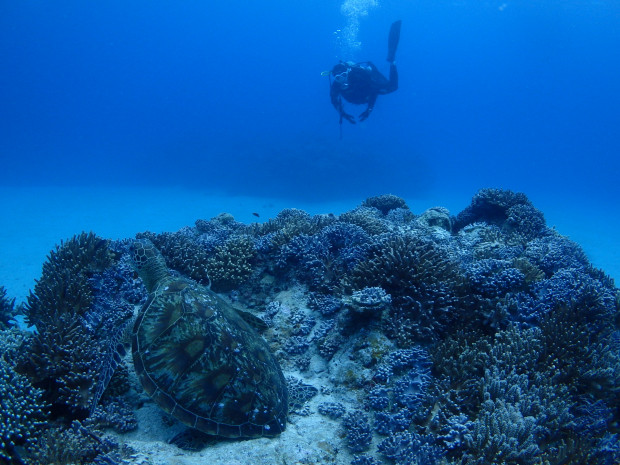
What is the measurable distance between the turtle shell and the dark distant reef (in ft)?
1.35

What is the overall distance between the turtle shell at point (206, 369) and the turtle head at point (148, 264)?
28.9 inches

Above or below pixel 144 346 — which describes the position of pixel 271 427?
below

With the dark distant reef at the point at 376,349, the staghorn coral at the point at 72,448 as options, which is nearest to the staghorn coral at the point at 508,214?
the dark distant reef at the point at 376,349

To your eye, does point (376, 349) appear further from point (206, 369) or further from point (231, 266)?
point (231, 266)

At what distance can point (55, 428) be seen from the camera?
3.41m

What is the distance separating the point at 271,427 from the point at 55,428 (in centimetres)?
229

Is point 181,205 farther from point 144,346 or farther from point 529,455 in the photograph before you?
point 529,455

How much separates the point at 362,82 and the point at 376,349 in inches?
734

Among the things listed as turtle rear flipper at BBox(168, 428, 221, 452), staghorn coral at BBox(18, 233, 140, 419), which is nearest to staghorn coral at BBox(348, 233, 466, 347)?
turtle rear flipper at BBox(168, 428, 221, 452)

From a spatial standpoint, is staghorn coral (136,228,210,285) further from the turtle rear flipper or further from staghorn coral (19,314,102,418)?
the turtle rear flipper

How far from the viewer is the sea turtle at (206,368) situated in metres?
3.12

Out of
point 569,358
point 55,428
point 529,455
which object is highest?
point 569,358

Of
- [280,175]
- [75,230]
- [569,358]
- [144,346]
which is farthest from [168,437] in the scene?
[280,175]

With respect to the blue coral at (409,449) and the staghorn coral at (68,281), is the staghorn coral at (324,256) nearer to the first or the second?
the blue coral at (409,449)
